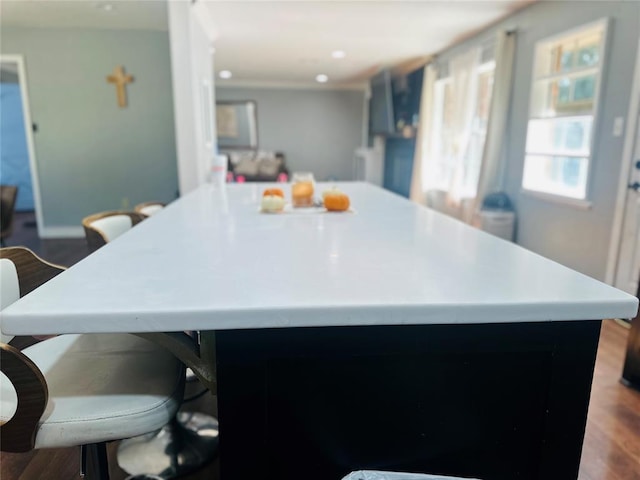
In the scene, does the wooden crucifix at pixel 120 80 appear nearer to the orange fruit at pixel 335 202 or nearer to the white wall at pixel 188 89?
the white wall at pixel 188 89

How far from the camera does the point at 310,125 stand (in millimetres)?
9625

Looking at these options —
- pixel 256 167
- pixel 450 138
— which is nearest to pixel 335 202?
pixel 450 138

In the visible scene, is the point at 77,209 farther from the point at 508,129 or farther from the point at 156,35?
the point at 508,129

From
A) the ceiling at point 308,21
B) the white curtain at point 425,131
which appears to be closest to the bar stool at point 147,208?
the ceiling at point 308,21

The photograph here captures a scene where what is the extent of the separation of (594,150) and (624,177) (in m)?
0.32

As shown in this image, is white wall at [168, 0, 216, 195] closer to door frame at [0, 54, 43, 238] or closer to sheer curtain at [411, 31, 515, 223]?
door frame at [0, 54, 43, 238]

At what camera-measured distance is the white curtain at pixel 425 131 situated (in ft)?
19.6

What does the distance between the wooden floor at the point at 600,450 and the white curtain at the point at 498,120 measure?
229 centimetres

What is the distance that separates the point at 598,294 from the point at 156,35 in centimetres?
508

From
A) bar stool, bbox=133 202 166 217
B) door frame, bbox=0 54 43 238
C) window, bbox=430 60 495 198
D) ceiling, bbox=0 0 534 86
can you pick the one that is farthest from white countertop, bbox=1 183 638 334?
door frame, bbox=0 54 43 238

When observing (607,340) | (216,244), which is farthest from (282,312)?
(607,340)

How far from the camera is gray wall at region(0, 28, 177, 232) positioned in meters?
4.81

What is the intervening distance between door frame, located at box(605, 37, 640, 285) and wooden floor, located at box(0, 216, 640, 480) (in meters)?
0.84

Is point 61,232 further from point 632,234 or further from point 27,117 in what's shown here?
point 632,234
